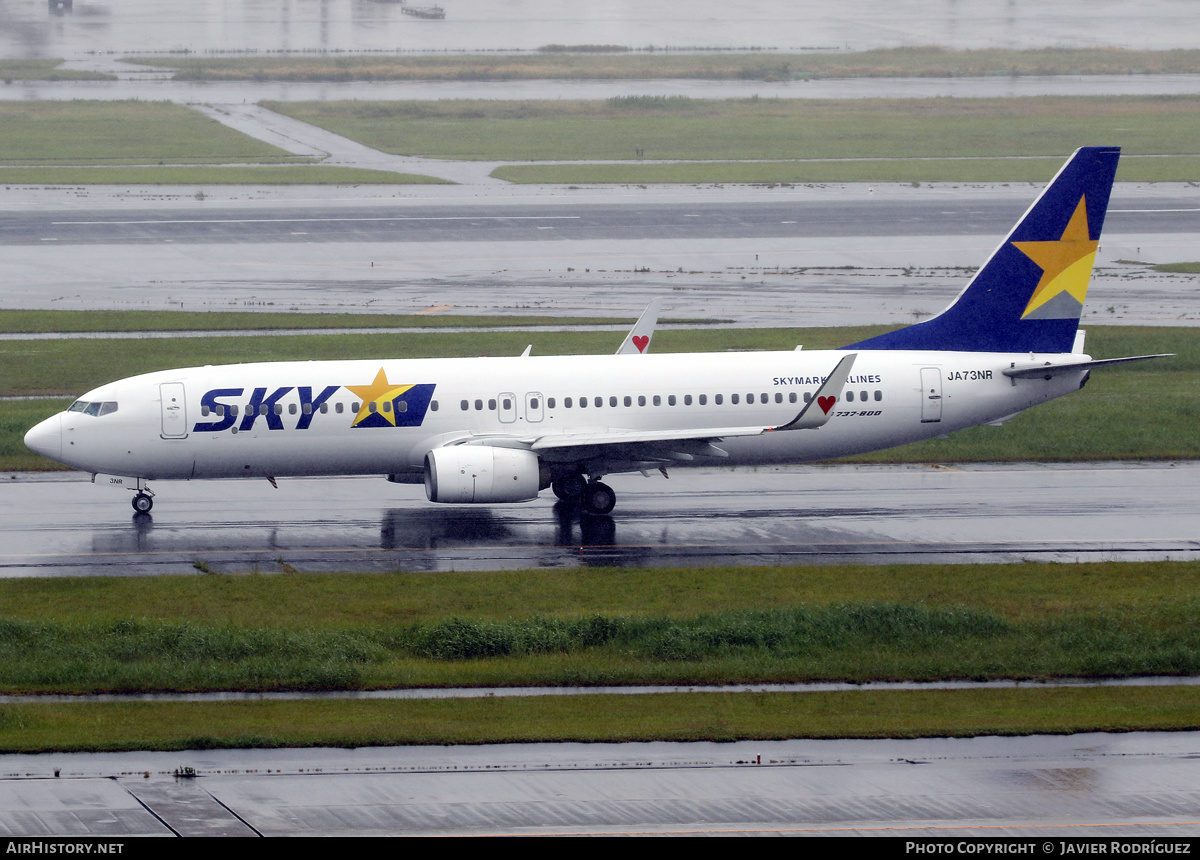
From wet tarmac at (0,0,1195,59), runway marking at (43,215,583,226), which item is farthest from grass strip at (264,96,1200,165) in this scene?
wet tarmac at (0,0,1195,59)

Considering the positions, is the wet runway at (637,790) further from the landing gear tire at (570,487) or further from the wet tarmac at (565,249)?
the wet tarmac at (565,249)

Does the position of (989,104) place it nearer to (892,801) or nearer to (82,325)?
(82,325)

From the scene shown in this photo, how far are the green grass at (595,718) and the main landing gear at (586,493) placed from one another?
12366 mm

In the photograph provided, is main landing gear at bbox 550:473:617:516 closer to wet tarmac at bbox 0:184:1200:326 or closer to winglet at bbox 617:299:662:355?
winglet at bbox 617:299:662:355

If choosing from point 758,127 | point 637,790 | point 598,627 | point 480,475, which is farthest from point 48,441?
point 758,127

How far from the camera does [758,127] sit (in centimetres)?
11594

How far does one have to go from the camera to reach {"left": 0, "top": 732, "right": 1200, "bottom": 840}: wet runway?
64.5 feet

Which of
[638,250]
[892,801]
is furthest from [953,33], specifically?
[892,801]

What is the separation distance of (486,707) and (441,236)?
55.8m

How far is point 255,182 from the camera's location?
9300 centimetres

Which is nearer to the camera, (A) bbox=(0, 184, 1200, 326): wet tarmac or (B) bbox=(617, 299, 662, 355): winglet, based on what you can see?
(B) bbox=(617, 299, 662, 355): winglet

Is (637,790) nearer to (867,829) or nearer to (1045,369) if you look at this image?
(867,829)

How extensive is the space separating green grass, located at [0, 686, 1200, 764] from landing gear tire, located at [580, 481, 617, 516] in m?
12.3

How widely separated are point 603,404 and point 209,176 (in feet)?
216
